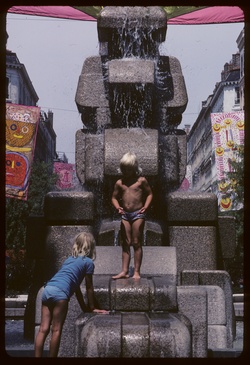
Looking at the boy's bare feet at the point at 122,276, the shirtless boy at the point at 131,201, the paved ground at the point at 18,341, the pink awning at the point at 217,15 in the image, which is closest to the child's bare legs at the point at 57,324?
the paved ground at the point at 18,341

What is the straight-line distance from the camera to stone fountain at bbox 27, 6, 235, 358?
755 centimetres

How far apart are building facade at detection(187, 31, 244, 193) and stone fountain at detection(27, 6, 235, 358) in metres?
53.8

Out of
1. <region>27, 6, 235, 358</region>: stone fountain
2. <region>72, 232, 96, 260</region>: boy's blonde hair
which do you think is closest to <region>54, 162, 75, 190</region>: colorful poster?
<region>27, 6, 235, 358</region>: stone fountain

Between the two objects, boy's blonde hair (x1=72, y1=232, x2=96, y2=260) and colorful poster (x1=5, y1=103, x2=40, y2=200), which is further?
colorful poster (x1=5, y1=103, x2=40, y2=200)

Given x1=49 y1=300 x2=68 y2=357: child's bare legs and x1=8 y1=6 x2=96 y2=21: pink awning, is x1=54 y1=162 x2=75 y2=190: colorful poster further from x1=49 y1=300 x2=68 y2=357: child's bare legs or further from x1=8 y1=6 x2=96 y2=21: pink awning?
x1=49 y1=300 x2=68 y2=357: child's bare legs

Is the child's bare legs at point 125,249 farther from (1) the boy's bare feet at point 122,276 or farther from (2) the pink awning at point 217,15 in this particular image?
(2) the pink awning at point 217,15

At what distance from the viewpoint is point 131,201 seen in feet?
27.8

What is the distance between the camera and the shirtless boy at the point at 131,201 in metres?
8.33

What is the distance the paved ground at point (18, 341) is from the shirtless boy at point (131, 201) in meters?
1.55

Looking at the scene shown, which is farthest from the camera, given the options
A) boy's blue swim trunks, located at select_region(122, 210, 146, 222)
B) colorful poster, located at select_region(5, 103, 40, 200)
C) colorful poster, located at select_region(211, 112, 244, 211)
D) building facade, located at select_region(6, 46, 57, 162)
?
building facade, located at select_region(6, 46, 57, 162)

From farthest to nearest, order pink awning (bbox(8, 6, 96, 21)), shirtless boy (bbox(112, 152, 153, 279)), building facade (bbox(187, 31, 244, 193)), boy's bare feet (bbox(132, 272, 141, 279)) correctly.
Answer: building facade (bbox(187, 31, 244, 193)) < pink awning (bbox(8, 6, 96, 21)) < shirtless boy (bbox(112, 152, 153, 279)) < boy's bare feet (bbox(132, 272, 141, 279))

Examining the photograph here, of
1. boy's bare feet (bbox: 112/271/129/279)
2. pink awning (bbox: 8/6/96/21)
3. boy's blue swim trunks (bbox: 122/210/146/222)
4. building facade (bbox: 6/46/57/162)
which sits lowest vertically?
building facade (bbox: 6/46/57/162)

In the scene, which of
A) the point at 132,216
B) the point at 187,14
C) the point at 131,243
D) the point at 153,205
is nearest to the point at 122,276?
the point at 131,243
